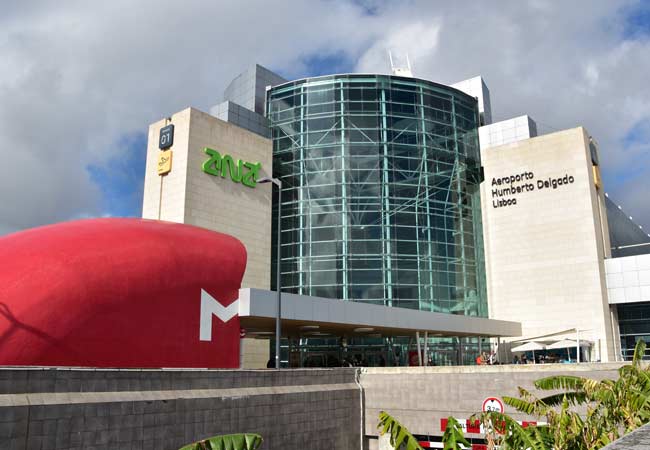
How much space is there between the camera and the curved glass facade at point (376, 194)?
39875 mm

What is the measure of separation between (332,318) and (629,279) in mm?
22041

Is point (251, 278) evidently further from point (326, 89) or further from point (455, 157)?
point (455, 157)

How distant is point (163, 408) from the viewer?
1573cm

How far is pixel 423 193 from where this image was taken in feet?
137

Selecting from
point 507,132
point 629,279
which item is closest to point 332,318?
point 629,279

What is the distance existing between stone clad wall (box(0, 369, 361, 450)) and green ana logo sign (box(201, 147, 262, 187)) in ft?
59.1

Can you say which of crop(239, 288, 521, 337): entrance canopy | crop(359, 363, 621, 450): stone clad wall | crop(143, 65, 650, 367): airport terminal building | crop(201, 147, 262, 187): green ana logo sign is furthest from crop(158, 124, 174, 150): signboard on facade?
crop(359, 363, 621, 450): stone clad wall

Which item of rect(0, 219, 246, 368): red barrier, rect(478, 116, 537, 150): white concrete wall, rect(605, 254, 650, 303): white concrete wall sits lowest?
rect(0, 219, 246, 368): red barrier

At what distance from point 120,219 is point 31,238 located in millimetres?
3480

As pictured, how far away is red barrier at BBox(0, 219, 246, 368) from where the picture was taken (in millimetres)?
17203

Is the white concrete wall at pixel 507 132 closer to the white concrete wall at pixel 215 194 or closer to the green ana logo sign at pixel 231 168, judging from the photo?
the white concrete wall at pixel 215 194

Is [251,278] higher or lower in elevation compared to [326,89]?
lower

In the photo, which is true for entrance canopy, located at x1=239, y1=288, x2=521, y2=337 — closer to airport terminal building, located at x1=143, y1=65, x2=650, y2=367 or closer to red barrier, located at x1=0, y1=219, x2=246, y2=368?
red barrier, located at x1=0, y1=219, x2=246, y2=368

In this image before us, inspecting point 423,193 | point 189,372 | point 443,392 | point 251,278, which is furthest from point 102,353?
point 423,193
